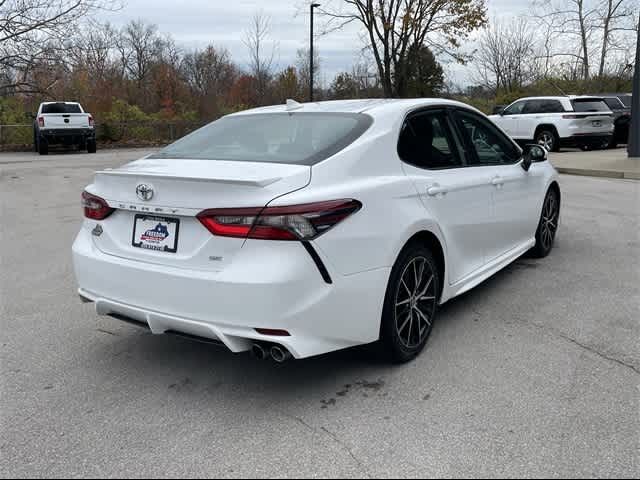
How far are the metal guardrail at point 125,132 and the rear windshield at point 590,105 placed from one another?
63.2 ft

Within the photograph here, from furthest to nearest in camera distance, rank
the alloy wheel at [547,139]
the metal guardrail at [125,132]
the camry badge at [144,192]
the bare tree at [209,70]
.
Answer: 1. the bare tree at [209,70]
2. the metal guardrail at [125,132]
3. the alloy wheel at [547,139]
4. the camry badge at [144,192]

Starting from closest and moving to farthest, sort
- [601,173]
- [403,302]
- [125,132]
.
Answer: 1. [403,302]
2. [601,173]
3. [125,132]

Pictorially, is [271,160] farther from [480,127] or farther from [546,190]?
[546,190]

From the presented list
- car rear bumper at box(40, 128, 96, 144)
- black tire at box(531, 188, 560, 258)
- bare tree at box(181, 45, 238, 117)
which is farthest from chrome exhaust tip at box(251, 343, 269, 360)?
bare tree at box(181, 45, 238, 117)

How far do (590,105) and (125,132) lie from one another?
20.9 meters

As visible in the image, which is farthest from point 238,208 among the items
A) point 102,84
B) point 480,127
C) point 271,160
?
→ point 102,84

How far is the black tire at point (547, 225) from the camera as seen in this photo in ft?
19.9

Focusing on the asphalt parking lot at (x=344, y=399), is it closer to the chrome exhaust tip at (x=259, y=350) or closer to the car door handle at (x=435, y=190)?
the chrome exhaust tip at (x=259, y=350)

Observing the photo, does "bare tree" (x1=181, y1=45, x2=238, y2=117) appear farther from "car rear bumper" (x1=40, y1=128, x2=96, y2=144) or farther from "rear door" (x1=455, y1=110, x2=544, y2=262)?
"rear door" (x1=455, y1=110, x2=544, y2=262)

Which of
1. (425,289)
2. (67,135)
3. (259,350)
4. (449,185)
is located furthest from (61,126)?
(259,350)

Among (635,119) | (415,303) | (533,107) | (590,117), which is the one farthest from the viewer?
(533,107)

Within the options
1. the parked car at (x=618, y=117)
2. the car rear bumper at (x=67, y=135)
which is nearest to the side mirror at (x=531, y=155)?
the parked car at (x=618, y=117)

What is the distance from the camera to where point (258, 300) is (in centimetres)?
294

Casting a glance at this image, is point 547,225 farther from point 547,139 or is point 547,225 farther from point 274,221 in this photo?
point 547,139
